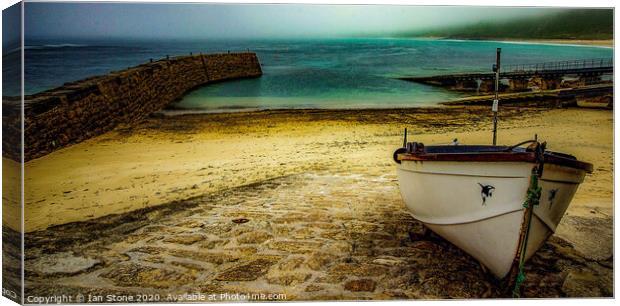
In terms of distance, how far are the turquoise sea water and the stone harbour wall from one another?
0.38 ft

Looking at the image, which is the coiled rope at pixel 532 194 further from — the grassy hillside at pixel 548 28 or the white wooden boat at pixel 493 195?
the grassy hillside at pixel 548 28

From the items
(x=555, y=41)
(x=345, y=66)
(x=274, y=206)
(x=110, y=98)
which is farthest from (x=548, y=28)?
(x=110, y=98)

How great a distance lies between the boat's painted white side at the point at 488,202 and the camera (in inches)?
233

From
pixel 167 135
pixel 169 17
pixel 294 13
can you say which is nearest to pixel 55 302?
pixel 167 135

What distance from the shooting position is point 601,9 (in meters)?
7.15

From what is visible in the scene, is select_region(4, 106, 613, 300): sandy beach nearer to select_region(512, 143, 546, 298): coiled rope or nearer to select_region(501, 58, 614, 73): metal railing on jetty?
select_region(501, 58, 614, 73): metal railing on jetty

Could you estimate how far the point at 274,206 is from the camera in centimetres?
751

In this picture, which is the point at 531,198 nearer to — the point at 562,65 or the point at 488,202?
the point at 488,202

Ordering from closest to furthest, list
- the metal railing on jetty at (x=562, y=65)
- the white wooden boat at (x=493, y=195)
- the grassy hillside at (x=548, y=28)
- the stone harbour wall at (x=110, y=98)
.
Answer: the white wooden boat at (x=493, y=195) → the stone harbour wall at (x=110, y=98) → the grassy hillside at (x=548, y=28) → the metal railing on jetty at (x=562, y=65)

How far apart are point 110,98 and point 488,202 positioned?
4039 millimetres

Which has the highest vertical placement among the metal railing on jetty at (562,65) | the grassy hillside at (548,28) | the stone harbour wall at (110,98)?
the grassy hillside at (548,28)

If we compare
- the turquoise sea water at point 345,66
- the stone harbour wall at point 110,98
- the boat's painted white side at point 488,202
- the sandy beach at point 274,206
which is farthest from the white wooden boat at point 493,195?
the stone harbour wall at point 110,98

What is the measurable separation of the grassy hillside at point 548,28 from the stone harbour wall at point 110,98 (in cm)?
210

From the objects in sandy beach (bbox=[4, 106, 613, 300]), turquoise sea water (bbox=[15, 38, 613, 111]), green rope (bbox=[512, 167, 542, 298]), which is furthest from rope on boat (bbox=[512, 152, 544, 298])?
turquoise sea water (bbox=[15, 38, 613, 111])
